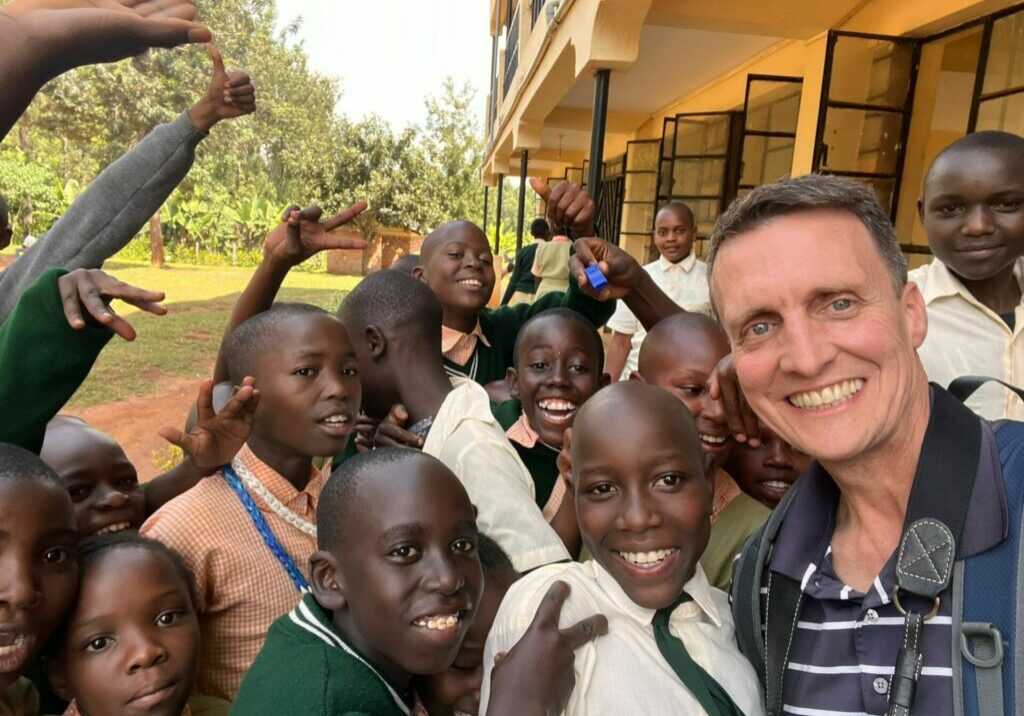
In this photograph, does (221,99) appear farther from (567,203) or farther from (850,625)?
(850,625)

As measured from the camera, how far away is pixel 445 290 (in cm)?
322

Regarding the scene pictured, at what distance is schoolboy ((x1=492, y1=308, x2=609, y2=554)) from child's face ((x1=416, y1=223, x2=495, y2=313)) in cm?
60

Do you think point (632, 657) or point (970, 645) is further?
point (632, 657)

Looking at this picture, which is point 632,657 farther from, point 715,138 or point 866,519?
point 715,138

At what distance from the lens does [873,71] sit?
538 centimetres

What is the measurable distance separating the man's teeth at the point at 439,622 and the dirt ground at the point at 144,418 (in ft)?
21.3

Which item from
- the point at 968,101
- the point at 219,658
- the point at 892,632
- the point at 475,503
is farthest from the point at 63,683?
the point at 968,101

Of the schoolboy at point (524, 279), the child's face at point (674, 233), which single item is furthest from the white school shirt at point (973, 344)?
the schoolboy at point (524, 279)

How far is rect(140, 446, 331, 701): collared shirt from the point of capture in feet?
5.70

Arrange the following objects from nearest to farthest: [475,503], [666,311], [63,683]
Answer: [63,683]
[475,503]
[666,311]

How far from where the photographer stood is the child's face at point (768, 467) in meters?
2.05

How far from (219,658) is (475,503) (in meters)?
0.73

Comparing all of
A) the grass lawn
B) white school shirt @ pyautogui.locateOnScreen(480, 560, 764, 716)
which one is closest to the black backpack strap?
white school shirt @ pyautogui.locateOnScreen(480, 560, 764, 716)

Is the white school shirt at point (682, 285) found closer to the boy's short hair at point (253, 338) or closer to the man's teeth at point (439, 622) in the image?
the boy's short hair at point (253, 338)
